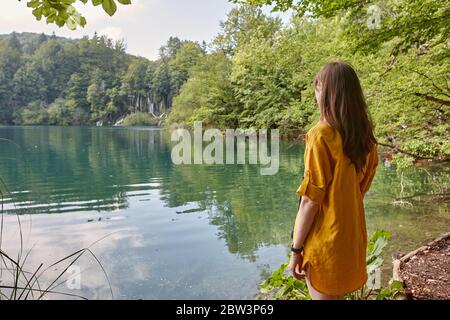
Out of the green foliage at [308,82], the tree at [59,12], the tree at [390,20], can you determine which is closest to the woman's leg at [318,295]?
the tree at [59,12]

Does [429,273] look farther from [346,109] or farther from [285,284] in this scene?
[346,109]

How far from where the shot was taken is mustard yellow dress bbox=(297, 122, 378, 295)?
58.9 inches

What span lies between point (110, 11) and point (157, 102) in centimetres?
6574

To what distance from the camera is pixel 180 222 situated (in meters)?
7.10

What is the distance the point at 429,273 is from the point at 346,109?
2.23 metres

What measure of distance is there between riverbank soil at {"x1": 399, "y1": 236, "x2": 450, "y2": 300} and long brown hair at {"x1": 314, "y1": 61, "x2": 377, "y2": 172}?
1648 millimetres

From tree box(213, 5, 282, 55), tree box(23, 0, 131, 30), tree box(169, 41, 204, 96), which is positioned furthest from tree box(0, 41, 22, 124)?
tree box(23, 0, 131, 30)

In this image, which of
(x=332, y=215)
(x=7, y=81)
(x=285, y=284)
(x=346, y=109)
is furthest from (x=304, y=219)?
(x=7, y=81)

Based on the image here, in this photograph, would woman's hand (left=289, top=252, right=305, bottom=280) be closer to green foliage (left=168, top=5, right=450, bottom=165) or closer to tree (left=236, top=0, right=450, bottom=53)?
green foliage (left=168, top=5, right=450, bottom=165)

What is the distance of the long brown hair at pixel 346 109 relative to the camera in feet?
4.97

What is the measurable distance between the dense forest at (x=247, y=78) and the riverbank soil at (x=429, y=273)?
201 centimetres

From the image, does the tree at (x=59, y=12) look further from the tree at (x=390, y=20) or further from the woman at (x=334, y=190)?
the tree at (x=390, y=20)

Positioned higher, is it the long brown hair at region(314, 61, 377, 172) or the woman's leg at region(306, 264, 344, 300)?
the long brown hair at region(314, 61, 377, 172)

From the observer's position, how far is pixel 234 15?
30.0 meters
